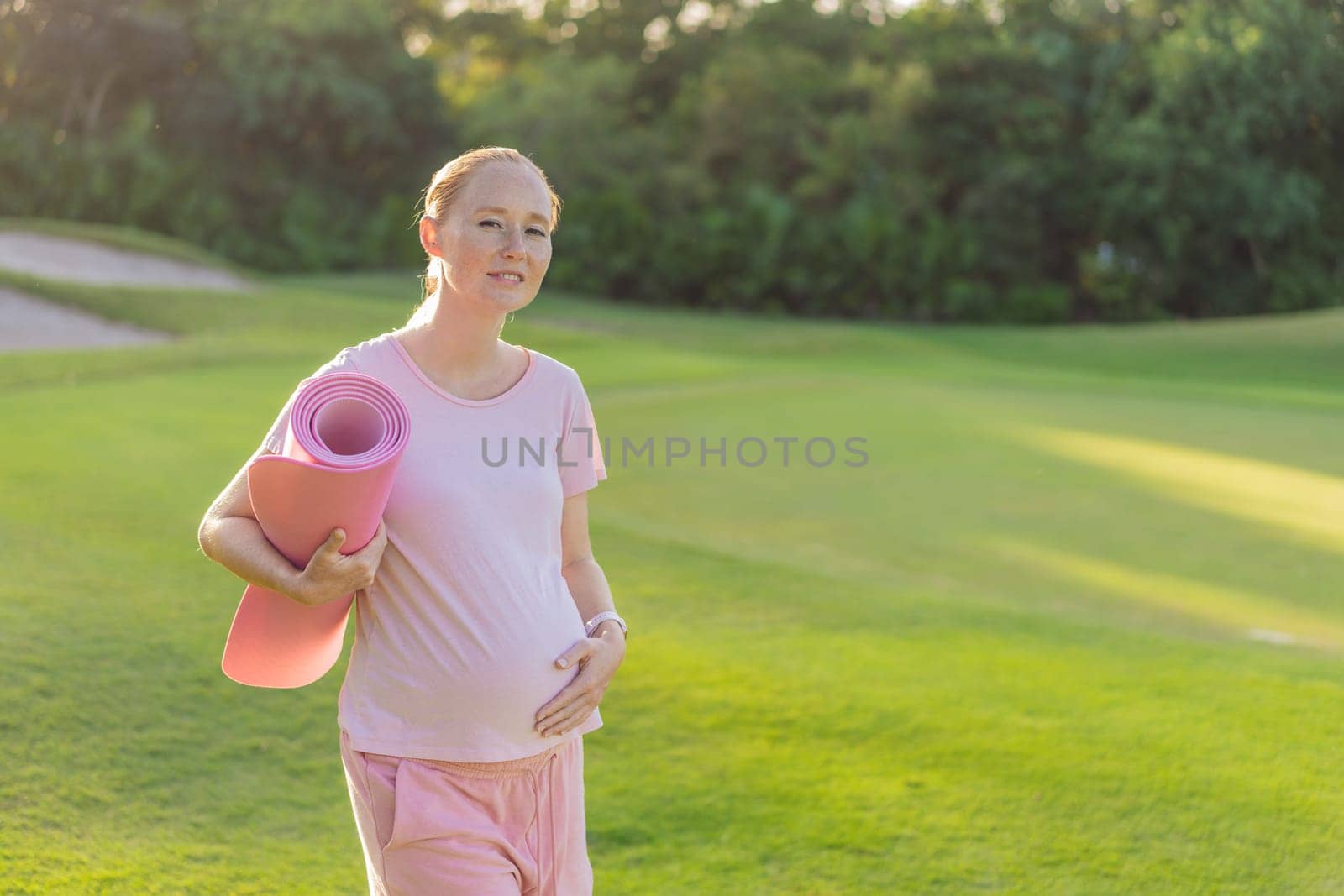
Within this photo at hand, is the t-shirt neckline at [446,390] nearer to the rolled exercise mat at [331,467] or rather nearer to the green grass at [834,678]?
the rolled exercise mat at [331,467]

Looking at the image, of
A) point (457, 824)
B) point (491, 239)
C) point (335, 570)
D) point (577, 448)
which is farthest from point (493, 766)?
point (491, 239)

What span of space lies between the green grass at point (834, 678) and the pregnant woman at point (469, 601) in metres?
1.12

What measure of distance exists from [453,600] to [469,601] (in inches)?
0.9

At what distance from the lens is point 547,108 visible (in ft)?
94.5

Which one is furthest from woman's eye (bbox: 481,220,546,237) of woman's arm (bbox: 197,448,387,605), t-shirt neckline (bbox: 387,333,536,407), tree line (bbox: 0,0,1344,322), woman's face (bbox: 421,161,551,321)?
tree line (bbox: 0,0,1344,322)

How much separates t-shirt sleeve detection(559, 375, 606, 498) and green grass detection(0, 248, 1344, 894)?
48.1 inches

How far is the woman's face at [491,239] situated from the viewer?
1832mm

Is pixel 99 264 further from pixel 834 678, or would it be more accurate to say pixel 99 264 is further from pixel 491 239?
pixel 491 239

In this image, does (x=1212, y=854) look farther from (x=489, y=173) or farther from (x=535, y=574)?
(x=489, y=173)

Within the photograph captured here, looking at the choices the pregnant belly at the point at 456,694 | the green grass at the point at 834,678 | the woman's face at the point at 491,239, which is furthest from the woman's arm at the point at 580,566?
the green grass at the point at 834,678

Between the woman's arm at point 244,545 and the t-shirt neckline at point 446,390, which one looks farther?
the t-shirt neckline at point 446,390

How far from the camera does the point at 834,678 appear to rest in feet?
12.7

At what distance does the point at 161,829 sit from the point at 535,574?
1.65 meters

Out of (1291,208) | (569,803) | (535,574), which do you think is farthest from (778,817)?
(1291,208)
